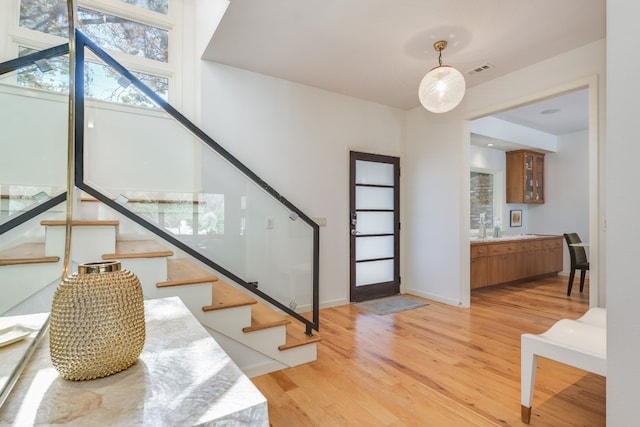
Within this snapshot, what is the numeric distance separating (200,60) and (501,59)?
3.10 metres

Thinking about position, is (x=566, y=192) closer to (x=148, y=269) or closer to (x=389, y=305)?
(x=389, y=305)

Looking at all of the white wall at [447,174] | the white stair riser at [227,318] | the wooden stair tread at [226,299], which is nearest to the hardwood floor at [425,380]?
the white stair riser at [227,318]

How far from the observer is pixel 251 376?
2.29 m

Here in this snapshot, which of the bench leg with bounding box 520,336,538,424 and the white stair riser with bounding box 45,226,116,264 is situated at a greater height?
the white stair riser with bounding box 45,226,116,264

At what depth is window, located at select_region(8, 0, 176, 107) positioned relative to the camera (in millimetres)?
2307

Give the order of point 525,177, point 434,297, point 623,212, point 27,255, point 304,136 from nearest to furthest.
Result: point 623,212 → point 27,255 → point 304,136 → point 434,297 → point 525,177

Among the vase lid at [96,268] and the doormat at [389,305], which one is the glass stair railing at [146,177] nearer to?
the vase lid at [96,268]

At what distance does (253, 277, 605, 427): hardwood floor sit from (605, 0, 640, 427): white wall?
2.93 ft

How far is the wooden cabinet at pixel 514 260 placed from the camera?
4820 mm

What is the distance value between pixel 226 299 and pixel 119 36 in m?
2.86

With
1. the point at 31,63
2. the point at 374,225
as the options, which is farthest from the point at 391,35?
the point at 31,63

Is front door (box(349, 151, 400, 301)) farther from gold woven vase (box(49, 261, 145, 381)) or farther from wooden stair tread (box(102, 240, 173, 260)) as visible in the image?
gold woven vase (box(49, 261, 145, 381))

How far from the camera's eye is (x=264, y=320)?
2420mm

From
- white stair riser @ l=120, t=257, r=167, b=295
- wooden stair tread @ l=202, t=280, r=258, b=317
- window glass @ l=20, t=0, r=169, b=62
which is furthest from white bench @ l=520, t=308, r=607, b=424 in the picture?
window glass @ l=20, t=0, r=169, b=62
